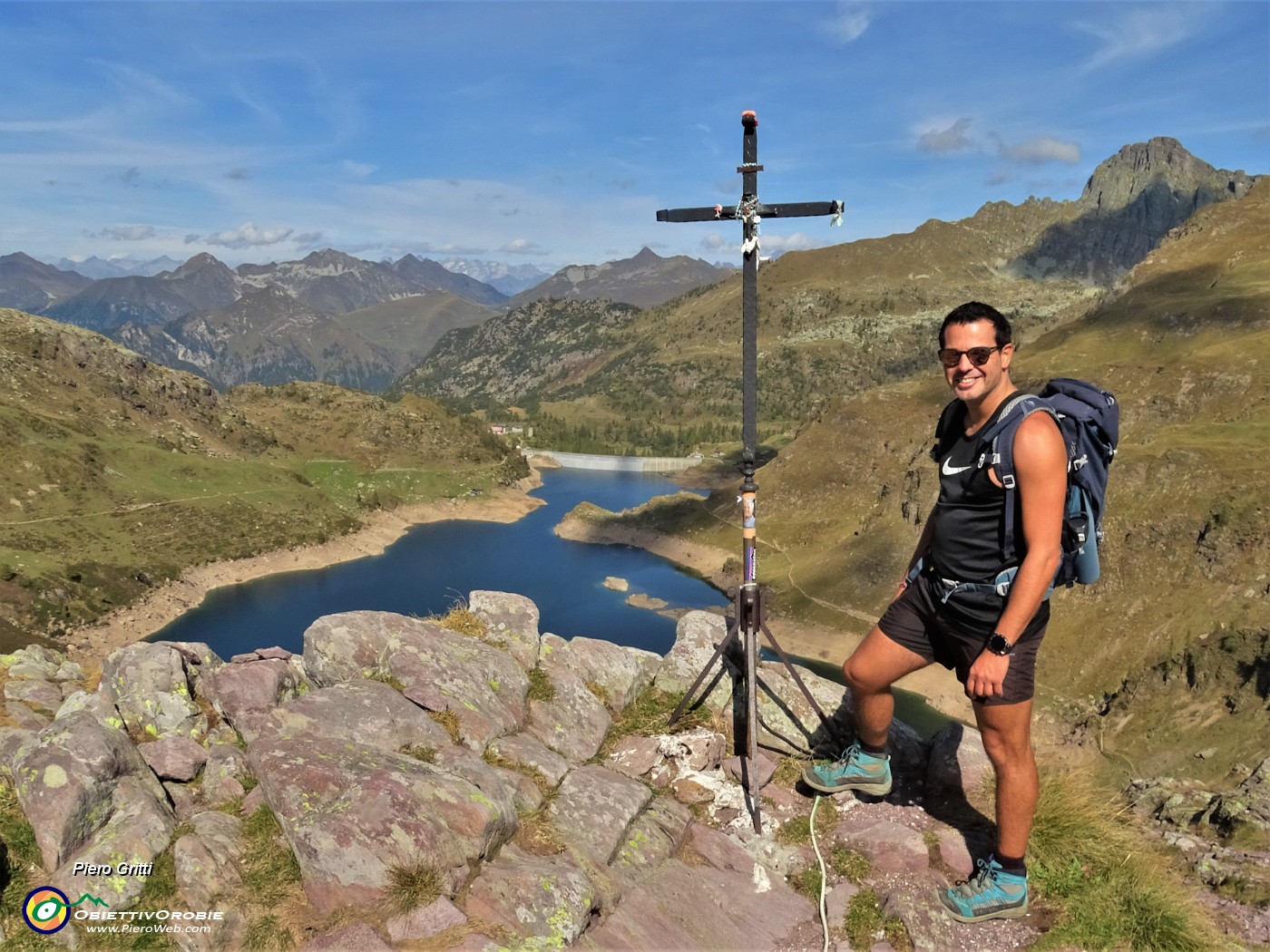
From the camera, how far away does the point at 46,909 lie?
7484 millimetres

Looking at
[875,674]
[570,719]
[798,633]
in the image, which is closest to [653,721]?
[570,719]

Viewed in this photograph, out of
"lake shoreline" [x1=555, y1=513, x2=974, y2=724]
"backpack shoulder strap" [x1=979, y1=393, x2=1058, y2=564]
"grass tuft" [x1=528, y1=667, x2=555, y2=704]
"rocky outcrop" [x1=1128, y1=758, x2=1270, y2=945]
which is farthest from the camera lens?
"lake shoreline" [x1=555, y1=513, x2=974, y2=724]

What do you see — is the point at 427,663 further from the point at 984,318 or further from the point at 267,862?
the point at 984,318

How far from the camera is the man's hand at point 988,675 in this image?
682cm

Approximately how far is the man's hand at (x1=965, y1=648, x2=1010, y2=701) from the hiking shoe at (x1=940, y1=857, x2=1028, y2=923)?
2.43 meters

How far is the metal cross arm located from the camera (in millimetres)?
9039

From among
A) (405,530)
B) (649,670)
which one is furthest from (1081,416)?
(405,530)

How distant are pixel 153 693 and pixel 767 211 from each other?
442 inches

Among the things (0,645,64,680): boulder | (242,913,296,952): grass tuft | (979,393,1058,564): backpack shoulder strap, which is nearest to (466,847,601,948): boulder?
(242,913,296,952): grass tuft

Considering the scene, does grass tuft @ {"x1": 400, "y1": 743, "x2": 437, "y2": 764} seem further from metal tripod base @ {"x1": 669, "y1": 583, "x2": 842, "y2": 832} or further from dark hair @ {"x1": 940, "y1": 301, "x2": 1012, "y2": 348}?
dark hair @ {"x1": 940, "y1": 301, "x2": 1012, "y2": 348}

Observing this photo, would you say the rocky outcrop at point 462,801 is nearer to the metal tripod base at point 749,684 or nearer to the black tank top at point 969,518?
the metal tripod base at point 749,684

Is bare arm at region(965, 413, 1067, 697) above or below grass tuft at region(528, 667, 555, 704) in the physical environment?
above

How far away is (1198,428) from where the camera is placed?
79188 mm

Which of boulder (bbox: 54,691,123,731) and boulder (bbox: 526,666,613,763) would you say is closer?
boulder (bbox: 54,691,123,731)
